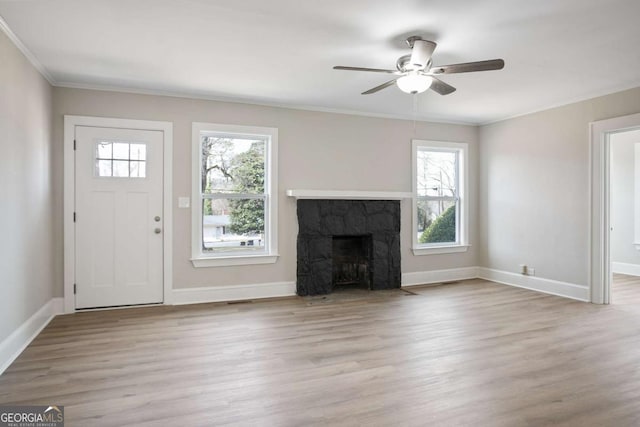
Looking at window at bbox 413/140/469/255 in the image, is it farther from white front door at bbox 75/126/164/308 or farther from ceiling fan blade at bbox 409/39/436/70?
white front door at bbox 75/126/164/308

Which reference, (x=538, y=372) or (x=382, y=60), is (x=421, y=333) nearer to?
(x=538, y=372)

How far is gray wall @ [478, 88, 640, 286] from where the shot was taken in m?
4.70

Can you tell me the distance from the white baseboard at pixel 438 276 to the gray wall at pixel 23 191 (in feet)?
14.1

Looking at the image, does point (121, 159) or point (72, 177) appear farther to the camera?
point (121, 159)

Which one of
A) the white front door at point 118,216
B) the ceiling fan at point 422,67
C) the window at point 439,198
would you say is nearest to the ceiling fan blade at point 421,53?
the ceiling fan at point 422,67

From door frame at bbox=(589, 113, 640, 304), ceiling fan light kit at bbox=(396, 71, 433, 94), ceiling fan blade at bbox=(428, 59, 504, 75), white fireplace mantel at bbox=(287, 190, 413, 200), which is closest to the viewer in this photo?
ceiling fan blade at bbox=(428, 59, 504, 75)

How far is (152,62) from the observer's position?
3510 millimetres

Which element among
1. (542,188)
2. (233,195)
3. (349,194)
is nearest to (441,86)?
(349,194)

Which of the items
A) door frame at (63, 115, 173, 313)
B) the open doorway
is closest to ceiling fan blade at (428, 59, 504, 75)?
door frame at (63, 115, 173, 313)

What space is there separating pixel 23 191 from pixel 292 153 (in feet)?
9.25

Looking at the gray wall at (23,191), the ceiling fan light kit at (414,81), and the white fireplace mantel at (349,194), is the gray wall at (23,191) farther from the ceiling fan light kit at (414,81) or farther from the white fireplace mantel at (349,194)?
the ceiling fan light kit at (414,81)

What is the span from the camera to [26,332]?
3.23 meters
